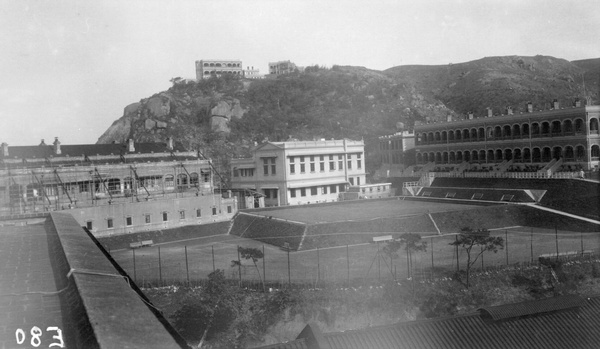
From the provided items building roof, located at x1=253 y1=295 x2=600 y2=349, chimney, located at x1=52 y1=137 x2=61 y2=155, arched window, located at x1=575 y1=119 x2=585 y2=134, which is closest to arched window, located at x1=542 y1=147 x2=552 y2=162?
arched window, located at x1=575 y1=119 x2=585 y2=134

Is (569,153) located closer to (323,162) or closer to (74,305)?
(323,162)

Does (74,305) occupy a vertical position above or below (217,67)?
below

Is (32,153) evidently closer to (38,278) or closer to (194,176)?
(194,176)

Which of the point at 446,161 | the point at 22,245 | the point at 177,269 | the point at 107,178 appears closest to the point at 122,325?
the point at 22,245

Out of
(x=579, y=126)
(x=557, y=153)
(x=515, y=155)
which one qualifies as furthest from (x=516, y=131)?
(x=579, y=126)

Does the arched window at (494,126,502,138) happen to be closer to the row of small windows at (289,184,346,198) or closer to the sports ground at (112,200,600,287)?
the sports ground at (112,200,600,287)

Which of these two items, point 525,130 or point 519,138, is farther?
point 519,138
